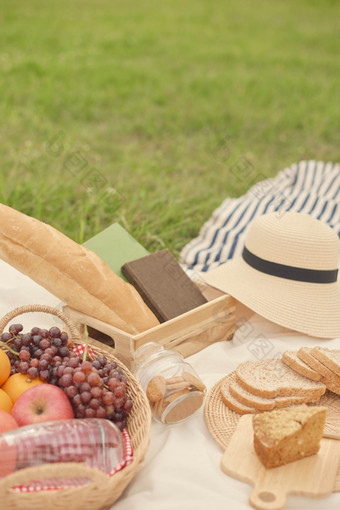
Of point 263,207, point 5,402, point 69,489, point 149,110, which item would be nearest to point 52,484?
point 69,489

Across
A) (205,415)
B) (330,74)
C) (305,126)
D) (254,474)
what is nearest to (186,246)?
(205,415)

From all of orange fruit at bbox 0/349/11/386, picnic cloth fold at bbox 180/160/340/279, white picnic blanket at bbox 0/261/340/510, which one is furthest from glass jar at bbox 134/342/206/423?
picnic cloth fold at bbox 180/160/340/279

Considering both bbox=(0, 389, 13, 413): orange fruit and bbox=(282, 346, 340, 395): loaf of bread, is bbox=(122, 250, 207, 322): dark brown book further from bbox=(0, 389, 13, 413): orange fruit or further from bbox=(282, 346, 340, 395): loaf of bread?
bbox=(0, 389, 13, 413): orange fruit

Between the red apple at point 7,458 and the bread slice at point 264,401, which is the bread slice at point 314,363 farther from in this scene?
the red apple at point 7,458

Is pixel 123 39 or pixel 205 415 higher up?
pixel 123 39

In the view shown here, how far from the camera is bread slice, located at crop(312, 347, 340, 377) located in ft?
6.48

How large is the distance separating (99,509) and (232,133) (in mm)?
4456

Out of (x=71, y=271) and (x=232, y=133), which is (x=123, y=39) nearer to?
(x=232, y=133)

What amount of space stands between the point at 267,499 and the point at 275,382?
50cm

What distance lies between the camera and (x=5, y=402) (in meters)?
1.65

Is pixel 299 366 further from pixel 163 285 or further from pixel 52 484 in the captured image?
pixel 52 484

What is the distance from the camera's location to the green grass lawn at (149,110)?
3.82 m

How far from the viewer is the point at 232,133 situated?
18.0ft

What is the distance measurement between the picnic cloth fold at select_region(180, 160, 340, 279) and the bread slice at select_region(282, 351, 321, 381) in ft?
3.06
